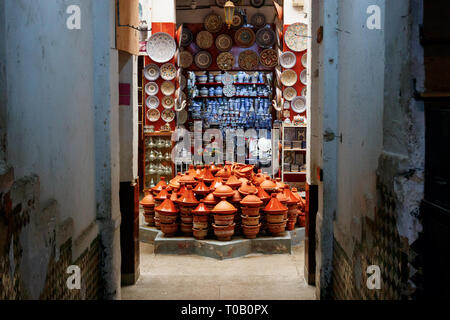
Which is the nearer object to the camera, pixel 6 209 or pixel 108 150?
pixel 6 209

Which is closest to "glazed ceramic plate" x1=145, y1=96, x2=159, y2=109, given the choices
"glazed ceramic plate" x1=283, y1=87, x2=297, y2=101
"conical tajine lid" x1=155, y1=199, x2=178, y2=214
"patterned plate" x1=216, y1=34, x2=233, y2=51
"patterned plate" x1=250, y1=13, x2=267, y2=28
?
"patterned plate" x1=216, y1=34, x2=233, y2=51

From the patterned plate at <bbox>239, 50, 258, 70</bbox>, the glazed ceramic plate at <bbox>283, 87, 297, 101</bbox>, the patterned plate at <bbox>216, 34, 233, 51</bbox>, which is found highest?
the patterned plate at <bbox>216, 34, 233, 51</bbox>

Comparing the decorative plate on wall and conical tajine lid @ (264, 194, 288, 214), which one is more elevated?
the decorative plate on wall

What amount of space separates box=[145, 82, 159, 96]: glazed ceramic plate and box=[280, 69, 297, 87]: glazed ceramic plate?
112 inches

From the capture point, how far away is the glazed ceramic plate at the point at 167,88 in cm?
991

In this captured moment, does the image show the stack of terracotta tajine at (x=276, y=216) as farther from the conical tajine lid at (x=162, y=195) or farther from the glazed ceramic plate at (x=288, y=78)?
the glazed ceramic plate at (x=288, y=78)

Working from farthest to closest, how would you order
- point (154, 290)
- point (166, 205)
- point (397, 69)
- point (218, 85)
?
point (218, 85), point (166, 205), point (154, 290), point (397, 69)

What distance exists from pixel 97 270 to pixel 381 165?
205cm

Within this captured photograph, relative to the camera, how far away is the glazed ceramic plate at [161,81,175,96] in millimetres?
9906

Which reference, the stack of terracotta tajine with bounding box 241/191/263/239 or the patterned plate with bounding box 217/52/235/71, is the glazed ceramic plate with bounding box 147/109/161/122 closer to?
the patterned plate with bounding box 217/52/235/71

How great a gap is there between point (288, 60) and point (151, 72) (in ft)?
9.95
